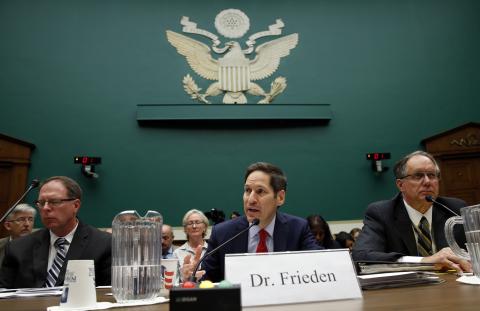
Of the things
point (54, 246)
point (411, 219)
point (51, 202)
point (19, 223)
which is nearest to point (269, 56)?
point (19, 223)

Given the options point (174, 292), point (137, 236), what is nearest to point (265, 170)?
point (137, 236)

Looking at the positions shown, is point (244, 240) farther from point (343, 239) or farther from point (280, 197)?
point (343, 239)

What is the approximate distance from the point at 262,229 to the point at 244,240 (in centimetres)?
11

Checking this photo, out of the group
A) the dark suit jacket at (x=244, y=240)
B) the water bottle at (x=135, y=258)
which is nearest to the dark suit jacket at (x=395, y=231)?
the dark suit jacket at (x=244, y=240)

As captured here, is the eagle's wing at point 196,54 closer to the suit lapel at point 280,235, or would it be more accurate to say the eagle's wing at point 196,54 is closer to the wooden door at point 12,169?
the wooden door at point 12,169

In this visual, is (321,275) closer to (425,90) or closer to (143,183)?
(143,183)

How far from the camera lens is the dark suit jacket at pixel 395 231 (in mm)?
1933

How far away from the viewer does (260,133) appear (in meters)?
6.46

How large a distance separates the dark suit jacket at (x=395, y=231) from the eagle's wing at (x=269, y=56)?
4.84 meters

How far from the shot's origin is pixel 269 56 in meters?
6.71

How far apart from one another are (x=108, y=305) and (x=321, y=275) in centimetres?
53

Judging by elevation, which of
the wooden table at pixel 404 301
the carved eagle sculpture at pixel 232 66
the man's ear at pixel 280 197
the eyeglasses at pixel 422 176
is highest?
the carved eagle sculpture at pixel 232 66

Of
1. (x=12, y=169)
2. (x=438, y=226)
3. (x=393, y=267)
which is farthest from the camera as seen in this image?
(x=12, y=169)

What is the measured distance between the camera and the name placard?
0.94 meters
